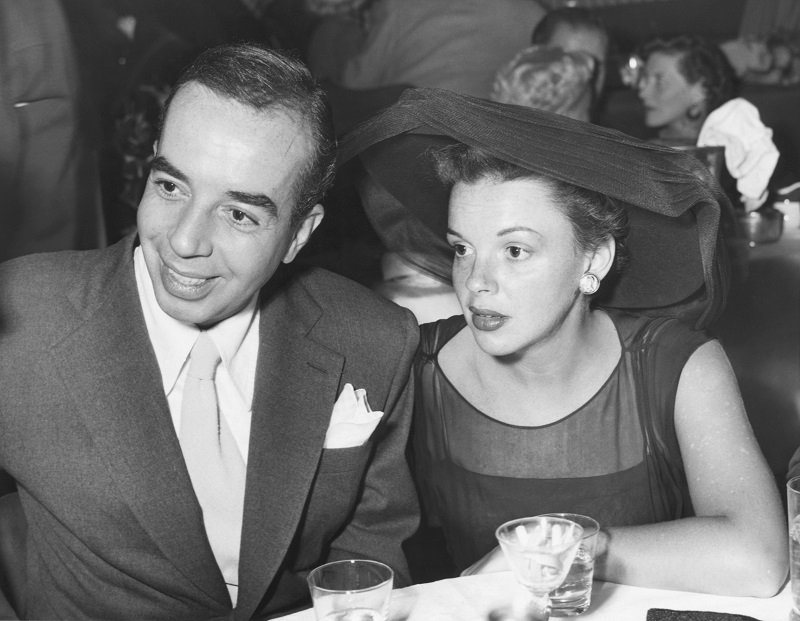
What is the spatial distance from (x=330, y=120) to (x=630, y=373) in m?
0.79

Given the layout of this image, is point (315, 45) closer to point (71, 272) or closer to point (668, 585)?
point (71, 272)

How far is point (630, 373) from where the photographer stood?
6.55ft

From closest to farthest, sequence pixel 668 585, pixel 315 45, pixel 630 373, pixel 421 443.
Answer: pixel 668 585 < pixel 630 373 < pixel 421 443 < pixel 315 45

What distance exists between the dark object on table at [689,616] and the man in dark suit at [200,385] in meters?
0.63

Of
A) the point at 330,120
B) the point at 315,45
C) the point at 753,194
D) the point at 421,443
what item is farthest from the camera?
the point at 315,45

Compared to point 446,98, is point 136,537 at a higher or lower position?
lower

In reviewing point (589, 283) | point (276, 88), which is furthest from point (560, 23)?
point (276, 88)

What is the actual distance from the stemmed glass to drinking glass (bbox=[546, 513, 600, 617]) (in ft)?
0.09

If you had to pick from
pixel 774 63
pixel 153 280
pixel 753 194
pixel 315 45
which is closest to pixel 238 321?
pixel 153 280

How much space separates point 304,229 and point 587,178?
1.73 feet

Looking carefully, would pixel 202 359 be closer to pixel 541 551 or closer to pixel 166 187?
pixel 166 187

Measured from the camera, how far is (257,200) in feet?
5.38

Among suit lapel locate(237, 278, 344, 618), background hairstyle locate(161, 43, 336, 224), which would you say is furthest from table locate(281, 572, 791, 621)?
background hairstyle locate(161, 43, 336, 224)

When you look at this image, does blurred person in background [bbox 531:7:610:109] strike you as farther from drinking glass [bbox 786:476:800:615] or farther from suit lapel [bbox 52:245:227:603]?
drinking glass [bbox 786:476:800:615]
